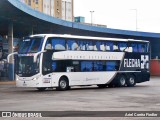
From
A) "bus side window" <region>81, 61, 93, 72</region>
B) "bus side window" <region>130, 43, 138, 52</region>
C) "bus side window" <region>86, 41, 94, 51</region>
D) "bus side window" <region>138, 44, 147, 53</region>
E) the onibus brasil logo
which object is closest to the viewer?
"bus side window" <region>81, 61, 93, 72</region>

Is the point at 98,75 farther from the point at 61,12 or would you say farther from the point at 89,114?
the point at 61,12

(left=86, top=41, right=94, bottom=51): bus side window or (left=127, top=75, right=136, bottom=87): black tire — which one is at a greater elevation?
(left=86, top=41, right=94, bottom=51): bus side window

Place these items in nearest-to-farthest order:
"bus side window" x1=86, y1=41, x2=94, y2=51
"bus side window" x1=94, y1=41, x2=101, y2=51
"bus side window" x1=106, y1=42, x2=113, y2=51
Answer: "bus side window" x1=86, y1=41, x2=94, y2=51, "bus side window" x1=94, y1=41, x2=101, y2=51, "bus side window" x1=106, y1=42, x2=113, y2=51

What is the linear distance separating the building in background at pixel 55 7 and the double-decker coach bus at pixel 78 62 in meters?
85.5

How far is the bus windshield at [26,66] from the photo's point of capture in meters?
A: 26.4

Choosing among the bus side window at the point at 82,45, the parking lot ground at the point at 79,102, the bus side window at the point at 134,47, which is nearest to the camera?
the parking lot ground at the point at 79,102

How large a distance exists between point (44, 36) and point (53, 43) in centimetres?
75

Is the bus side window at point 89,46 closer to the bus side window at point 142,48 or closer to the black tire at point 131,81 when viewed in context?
the black tire at point 131,81

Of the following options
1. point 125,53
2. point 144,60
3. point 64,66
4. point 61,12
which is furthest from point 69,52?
point 61,12

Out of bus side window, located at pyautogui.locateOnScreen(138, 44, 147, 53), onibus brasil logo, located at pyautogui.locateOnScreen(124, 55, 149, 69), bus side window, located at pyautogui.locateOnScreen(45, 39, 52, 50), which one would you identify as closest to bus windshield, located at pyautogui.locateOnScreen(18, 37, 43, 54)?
bus side window, located at pyautogui.locateOnScreen(45, 39, 52, 50)

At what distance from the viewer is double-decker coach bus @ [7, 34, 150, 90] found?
26453 mm

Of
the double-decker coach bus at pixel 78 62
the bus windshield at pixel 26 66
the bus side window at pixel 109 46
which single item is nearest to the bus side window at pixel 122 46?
the double-decker coach bus at pixel 78 62

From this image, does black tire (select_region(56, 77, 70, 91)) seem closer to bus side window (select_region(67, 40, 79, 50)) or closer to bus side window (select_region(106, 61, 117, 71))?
bus side window (select_region(67, 40, 79, 50))

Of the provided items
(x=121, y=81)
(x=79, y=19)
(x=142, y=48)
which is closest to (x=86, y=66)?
(x=121, y=81)
